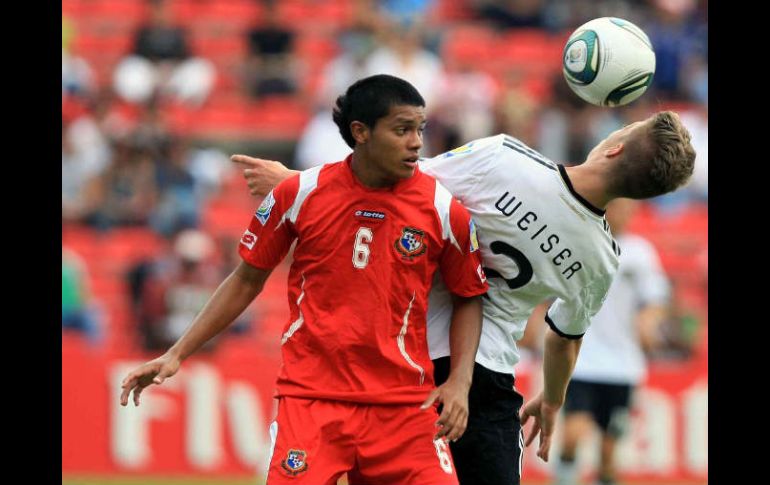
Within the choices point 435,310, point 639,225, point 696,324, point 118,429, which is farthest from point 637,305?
point 435,310

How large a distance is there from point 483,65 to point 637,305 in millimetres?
5850

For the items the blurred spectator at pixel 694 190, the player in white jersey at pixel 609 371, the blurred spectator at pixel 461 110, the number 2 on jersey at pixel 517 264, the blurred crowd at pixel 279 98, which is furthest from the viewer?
the blurred spectator at pixel 694 190

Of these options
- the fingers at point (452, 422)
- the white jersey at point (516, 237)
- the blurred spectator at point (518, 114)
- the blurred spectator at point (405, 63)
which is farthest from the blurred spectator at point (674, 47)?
the fingers at point (452, 422)

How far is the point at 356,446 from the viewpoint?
513 cm

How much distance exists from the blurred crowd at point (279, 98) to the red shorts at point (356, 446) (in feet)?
24.8

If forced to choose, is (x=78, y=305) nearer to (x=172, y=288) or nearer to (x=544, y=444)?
(x=172, y=288)

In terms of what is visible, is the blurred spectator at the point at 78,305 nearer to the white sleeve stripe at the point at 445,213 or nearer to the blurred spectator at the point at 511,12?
the blurred spectator at the point at 511,12

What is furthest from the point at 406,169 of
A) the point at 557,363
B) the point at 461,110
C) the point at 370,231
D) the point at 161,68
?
the point at 161,68

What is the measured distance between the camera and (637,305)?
35.9 ft

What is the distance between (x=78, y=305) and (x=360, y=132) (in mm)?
8273

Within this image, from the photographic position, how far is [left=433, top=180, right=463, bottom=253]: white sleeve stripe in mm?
5285

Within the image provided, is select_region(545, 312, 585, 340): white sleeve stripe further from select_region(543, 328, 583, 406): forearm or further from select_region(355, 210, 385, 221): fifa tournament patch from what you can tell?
select_region(355, 210, 385, 221): fifa tournament patch

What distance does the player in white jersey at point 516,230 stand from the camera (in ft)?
17.9

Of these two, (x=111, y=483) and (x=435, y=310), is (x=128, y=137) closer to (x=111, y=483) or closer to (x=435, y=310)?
(x=111, y=483)
